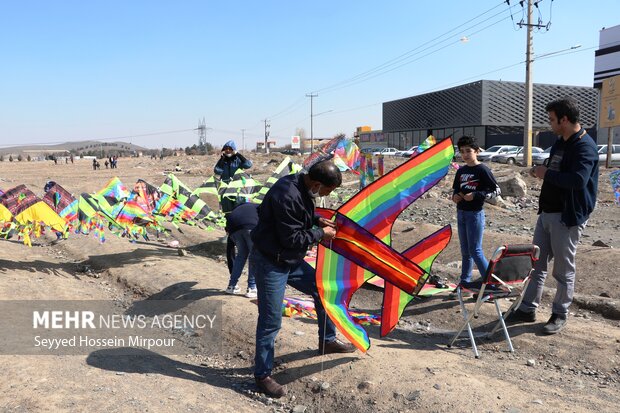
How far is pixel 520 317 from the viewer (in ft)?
17.0

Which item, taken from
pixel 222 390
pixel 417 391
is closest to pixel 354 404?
pixel 417 391

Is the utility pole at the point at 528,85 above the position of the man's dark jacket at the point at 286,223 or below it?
above

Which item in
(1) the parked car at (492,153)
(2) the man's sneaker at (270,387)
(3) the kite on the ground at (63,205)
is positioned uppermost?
(1) the parked car at (492,153)

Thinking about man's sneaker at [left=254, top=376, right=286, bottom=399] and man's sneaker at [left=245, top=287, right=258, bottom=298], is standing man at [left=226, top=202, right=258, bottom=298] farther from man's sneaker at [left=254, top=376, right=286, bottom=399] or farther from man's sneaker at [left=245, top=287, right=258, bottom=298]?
man's sneaker at [left=254, top=376, right=286, bottom=399]

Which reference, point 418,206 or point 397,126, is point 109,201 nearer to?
point 418,206

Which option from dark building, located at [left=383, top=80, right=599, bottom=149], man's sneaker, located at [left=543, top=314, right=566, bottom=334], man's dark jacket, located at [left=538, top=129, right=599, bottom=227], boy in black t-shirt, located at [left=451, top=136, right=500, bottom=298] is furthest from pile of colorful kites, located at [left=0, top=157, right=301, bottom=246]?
dark building, located at [left=383, top=80, right=599, bottom=149]

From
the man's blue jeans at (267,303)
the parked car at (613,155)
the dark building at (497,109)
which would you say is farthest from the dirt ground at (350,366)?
the dark building at (497,109)

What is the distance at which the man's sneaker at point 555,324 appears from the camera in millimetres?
4805

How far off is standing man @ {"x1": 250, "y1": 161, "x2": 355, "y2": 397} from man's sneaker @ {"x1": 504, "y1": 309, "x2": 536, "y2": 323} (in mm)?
2489

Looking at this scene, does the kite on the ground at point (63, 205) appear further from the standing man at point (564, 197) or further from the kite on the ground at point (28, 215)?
the standing man at point (564, 197)

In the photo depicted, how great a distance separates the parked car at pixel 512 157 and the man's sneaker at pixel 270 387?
94.0 feet

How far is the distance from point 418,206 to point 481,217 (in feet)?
32.1

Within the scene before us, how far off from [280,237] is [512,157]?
29428 millimetres

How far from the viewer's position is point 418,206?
1517 centimetres
